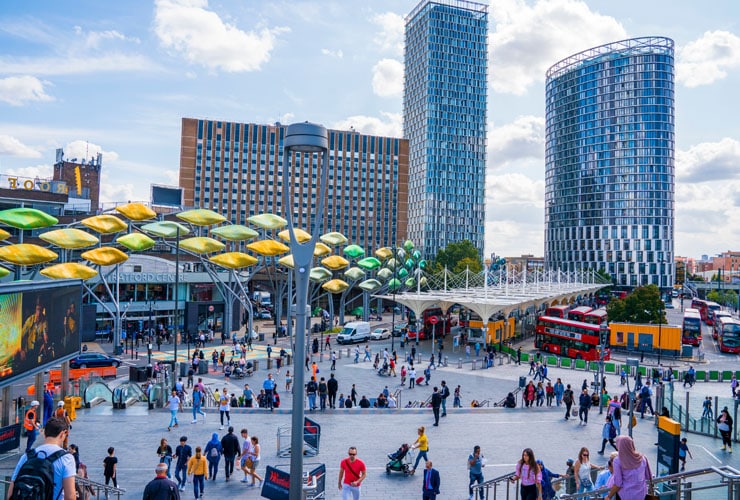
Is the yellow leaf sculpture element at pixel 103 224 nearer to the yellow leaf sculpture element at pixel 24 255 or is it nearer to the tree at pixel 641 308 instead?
the yellow leaf sculpture element at pixel 24 255

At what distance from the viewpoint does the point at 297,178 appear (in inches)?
4311

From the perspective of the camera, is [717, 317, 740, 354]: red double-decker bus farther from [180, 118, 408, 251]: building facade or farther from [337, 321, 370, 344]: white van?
[180, 118, 408, 251]: building facade

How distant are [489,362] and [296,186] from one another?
79.5m

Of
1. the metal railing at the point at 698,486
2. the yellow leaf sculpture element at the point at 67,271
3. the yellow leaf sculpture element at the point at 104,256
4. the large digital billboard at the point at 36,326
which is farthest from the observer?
the yellow leaf sculpture element at the point at 104,256

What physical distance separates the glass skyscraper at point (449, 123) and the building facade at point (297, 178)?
1469 centimetres

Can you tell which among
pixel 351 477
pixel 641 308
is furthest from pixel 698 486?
pixel 641 308

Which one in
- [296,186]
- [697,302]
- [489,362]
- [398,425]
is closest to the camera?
[398,425]

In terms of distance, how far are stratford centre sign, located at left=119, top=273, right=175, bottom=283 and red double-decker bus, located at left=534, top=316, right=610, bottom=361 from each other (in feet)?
109

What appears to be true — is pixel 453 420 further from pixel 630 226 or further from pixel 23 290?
pixel 630 226

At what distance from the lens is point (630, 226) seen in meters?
117

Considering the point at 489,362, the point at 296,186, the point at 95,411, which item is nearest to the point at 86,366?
the point at 95,411

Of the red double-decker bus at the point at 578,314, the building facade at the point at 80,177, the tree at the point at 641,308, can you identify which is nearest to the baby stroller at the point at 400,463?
the red double-decker bus at the point at 578,314

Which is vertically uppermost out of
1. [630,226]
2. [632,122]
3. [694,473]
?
[632,122]

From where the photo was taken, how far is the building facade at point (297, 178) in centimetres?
10538
